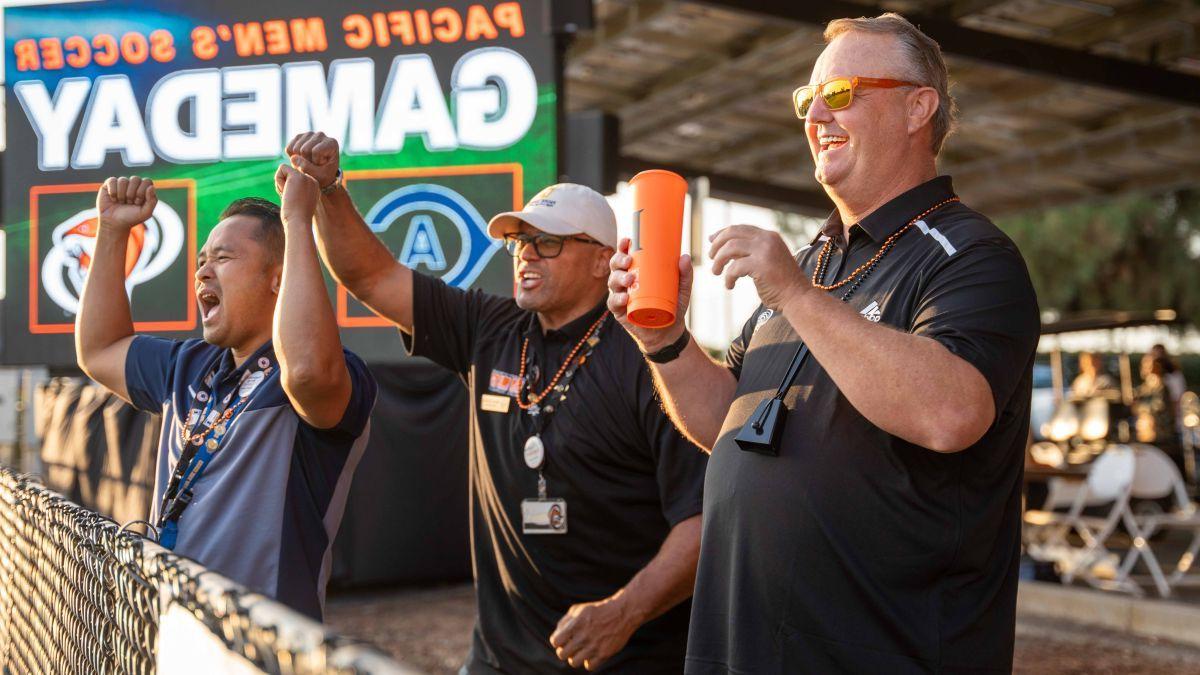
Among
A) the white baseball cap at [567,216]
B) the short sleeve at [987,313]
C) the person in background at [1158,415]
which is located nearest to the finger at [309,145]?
the white baseball cap at [567,216]

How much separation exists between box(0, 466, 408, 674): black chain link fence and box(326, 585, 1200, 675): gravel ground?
3.61 metres

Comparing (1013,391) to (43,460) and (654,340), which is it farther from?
(43,460)

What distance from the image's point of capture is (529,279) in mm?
3439

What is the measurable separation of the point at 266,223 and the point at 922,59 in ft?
5.40

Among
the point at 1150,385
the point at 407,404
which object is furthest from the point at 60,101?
the point at 1150,385

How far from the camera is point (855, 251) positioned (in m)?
2.48

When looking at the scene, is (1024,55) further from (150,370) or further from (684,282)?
(684,282)

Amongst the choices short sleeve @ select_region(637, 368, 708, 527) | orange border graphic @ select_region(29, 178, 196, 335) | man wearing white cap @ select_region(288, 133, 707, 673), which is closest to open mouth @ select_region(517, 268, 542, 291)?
man wearing white cap @ select_region(288, 133, 707, 673)

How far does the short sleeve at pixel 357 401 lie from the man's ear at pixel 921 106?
135 centimetres

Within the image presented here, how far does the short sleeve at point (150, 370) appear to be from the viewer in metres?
3.36

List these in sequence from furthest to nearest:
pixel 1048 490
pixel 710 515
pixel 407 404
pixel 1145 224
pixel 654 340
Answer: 1. pixel 1145 224
2. pixel 1048 490
3. pixel 407 404
4. pixel 654 340
5. pixel 710 515

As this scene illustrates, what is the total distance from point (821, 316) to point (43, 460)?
34.6 ft

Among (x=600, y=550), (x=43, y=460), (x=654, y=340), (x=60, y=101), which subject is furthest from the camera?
(x=43, y=460)

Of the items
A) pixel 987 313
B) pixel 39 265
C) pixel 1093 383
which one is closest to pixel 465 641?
pixel 39 265
